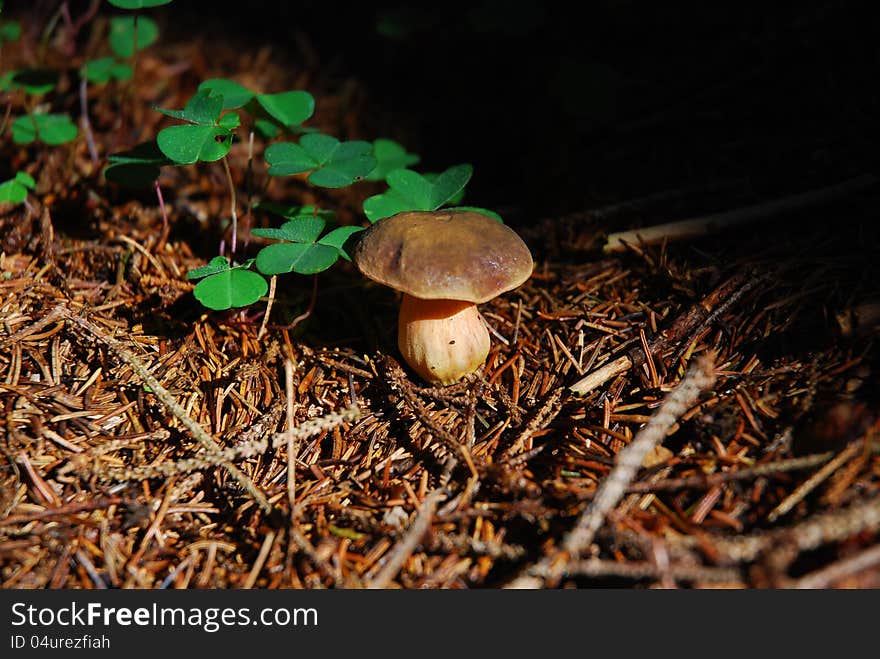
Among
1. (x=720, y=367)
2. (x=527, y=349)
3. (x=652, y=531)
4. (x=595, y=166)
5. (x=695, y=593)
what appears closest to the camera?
(x=695, y=593)

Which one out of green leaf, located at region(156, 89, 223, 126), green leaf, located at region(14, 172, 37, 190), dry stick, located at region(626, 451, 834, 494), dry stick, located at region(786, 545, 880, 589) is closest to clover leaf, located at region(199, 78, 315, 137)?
green leaf, located at region(156, 89, 223, 126)

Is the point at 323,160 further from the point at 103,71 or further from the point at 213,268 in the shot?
the point at 103,71

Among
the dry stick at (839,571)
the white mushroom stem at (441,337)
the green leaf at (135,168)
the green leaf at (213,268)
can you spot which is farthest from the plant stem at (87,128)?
the dry stick at (839,571)

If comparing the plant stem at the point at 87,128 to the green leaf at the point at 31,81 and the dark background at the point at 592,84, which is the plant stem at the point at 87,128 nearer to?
the green leaf at the point at 31,81

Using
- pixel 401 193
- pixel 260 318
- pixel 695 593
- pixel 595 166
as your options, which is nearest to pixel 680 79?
pixel 595 166

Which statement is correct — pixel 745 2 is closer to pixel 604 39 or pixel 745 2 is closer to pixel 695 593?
pixel 604 39

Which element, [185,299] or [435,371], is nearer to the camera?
[435,371]
